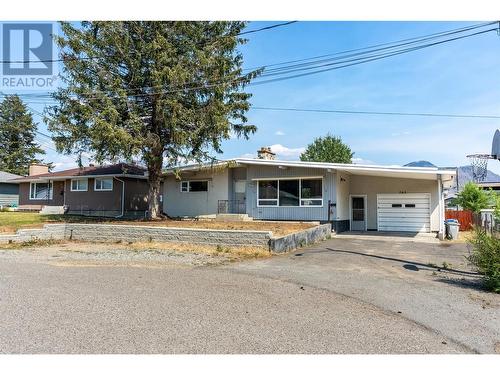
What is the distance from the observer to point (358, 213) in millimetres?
20859

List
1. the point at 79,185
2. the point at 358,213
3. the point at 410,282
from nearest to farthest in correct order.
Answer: the point at 410,282 < the point at 358,213 < the point at 79,185

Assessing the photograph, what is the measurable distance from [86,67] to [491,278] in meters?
18.2

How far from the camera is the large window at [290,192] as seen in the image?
59.9 feet

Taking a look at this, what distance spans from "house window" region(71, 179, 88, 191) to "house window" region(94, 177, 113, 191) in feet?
3.87

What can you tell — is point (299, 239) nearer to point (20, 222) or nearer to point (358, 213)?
point (358, 213)

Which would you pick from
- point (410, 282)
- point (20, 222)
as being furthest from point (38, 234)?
point (410, 282)

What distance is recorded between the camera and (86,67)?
688 inches

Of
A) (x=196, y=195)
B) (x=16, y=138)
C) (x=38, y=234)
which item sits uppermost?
(x=16, y=138)

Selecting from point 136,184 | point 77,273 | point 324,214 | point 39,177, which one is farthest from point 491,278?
point 39,177

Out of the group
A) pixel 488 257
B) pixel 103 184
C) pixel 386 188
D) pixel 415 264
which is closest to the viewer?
pixel 488 257

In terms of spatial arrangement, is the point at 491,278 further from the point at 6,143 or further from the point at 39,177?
the point at 6,143

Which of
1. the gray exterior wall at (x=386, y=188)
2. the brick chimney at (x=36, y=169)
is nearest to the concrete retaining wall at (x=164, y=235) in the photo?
the gray exterior wall at (x=386, y=188)

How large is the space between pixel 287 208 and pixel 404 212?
651 cm

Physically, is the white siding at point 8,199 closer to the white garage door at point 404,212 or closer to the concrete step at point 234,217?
the concrete step at point 234,217
